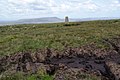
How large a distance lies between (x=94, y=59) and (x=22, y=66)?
284 inches

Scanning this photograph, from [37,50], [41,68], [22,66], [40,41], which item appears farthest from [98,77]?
[40,41]

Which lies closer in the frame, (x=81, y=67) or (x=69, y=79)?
(x=69, y=79)

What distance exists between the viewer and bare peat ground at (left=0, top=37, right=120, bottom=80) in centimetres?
2158

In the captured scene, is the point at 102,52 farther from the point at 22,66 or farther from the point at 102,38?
the point at 22,66

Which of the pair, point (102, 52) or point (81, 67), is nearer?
point (81, 67)

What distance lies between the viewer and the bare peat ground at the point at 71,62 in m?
21.6

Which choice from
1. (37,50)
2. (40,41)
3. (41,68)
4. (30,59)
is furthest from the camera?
(40,41)

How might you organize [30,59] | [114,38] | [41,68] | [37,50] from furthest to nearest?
[114,38], [37,50], [30,59], [41,68]

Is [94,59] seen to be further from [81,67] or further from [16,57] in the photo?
[16,57]

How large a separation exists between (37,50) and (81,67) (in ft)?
20.2

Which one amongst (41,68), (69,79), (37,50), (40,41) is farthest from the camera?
(40,41)

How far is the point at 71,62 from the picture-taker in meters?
24.9

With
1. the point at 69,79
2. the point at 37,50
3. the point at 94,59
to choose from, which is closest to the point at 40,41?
the point at 37,50

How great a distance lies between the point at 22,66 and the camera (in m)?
23.2
